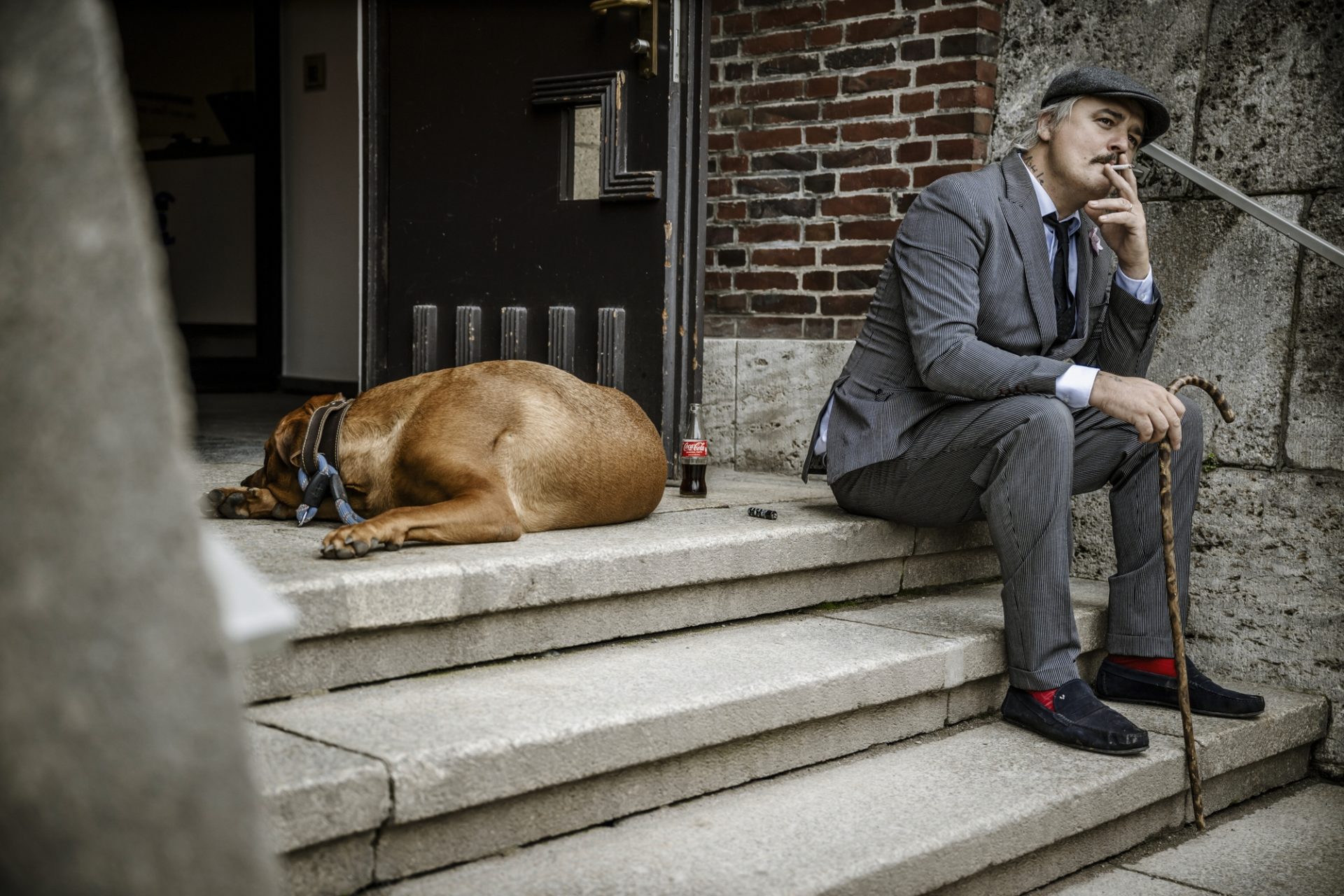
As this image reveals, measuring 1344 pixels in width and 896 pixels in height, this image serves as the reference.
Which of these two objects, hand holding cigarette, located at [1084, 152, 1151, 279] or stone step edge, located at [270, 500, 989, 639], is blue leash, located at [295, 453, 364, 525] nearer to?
stone step edge, located at [270, 500, 989, 639]

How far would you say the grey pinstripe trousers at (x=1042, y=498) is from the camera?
9.41ft

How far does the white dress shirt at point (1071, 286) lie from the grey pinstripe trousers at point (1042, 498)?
0.23 feet

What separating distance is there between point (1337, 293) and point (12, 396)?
3.66 m

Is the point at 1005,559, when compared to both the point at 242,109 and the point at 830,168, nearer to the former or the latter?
the point at 830,168

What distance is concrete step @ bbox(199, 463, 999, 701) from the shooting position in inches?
88.8

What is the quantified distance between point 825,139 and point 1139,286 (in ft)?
5.02

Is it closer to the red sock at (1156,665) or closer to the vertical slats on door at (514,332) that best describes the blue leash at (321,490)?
the vertical slats on door at (514,332)

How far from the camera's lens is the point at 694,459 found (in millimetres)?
3742

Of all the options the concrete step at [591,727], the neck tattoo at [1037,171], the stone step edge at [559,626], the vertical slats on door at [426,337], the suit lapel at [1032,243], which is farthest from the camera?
the vertical slats on door at [426,337]

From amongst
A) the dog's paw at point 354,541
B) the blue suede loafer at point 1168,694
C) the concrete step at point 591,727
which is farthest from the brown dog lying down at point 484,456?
the blue suede loafer at point 1168,694

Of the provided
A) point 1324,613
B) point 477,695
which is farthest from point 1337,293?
point 477,695

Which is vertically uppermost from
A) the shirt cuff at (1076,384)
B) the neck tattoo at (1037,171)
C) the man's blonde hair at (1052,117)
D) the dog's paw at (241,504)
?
the man's blonde hair at (1052,117)

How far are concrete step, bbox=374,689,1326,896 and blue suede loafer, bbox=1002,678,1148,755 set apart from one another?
3 cm

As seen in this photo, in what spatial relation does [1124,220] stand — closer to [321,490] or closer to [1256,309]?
[1256,309]
